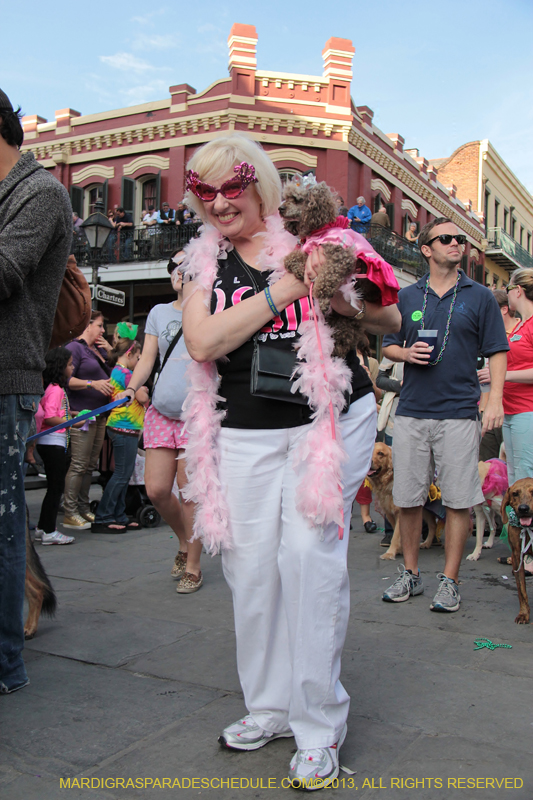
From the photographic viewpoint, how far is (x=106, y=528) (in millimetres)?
6652

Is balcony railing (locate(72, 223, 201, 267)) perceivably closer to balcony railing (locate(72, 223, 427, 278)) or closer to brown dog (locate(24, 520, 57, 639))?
balcony railing (locate(72, 223, 427, 278))

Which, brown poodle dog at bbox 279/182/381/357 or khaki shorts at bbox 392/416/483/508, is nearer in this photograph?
brown poodle dog at bbox 279/182/381/357

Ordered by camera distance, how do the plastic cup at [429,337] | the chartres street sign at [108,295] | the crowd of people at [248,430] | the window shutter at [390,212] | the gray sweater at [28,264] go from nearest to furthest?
the crowd of people at [248,430] → the gray sweater at [28,264] → the plastic cup at [429,337] → the chartres street sign at [108,295] → the window shutter at [390,212]

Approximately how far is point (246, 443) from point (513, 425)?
10.7 feet

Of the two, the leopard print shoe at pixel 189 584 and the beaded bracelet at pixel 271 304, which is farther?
the leopard print shoe at pixel 189 584

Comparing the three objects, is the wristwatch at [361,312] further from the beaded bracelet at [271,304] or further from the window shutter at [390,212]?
the window shutter at [390,212]

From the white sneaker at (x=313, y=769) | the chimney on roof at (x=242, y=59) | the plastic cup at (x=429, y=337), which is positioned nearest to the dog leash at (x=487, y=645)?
the white sneaker at (x=313, y=769)

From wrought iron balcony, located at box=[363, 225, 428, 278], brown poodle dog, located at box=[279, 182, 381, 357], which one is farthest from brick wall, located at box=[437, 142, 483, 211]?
brown poodle dog, located at box=[279, 182, 381, 357]

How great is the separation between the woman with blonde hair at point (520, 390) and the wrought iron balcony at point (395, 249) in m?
15.6

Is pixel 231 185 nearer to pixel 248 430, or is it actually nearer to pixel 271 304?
pixel 271 304

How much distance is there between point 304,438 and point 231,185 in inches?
34.6

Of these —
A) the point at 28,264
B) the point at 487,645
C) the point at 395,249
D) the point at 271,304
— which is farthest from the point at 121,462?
the point at 395,249

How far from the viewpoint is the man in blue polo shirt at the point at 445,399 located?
401 cm

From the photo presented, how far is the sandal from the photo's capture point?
6.64m
